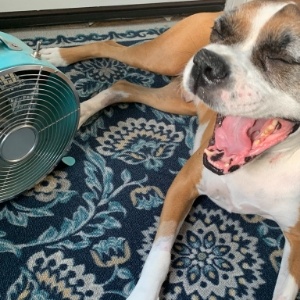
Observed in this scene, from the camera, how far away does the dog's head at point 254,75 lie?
1.06 meters

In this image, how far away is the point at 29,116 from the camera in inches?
49.7

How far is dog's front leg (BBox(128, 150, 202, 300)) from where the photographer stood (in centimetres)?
121

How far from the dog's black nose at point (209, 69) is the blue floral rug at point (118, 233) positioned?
48cm

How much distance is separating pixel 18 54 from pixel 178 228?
0.61 metres

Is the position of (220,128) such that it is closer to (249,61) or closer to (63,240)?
(249,61)

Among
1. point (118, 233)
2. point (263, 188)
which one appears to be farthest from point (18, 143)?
point (263, 188)

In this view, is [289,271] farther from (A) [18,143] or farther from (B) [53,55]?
(B) [53,55]

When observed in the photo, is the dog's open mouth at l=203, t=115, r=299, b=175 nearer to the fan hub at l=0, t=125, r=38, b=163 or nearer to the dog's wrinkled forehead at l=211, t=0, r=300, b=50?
the dog's wrinkled forehead at l=211, t=0, r=300, b=50

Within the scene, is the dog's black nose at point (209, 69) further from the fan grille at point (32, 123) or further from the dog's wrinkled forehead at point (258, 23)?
the fan grille at point (32, 123)

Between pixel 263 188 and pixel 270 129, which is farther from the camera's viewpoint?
pixel 263 188

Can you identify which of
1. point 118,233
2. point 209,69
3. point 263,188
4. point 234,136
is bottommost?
point 118,233

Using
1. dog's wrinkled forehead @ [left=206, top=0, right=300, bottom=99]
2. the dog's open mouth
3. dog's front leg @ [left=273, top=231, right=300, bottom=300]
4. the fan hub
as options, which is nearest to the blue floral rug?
dog's front leg @ [left=273, top=231, right=300, bottom=300]

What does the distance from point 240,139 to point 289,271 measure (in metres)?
0.38

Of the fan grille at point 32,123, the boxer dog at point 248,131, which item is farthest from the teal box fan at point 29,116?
the boxer dog at point 248,131
